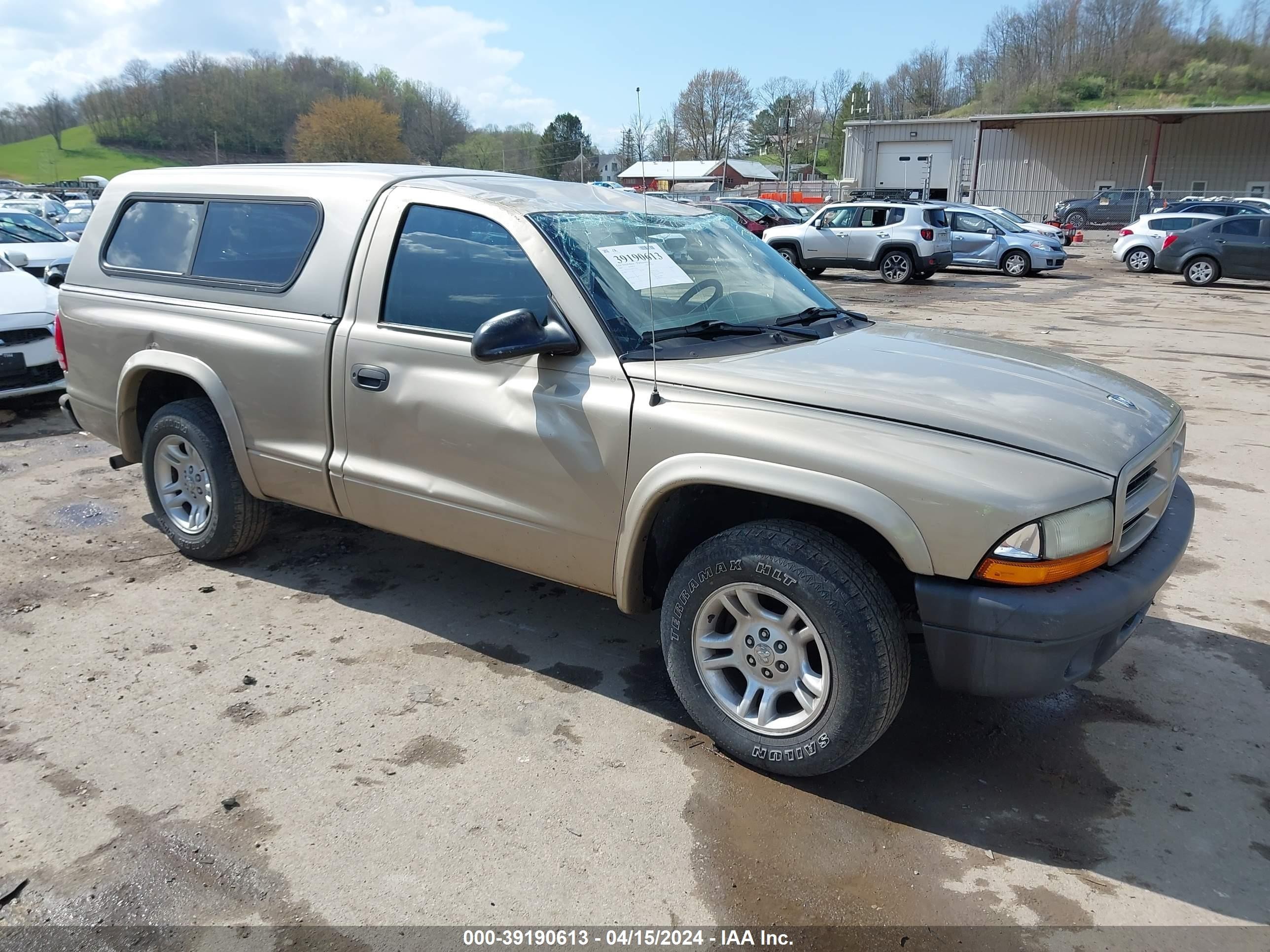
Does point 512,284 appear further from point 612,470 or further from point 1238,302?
point 1238,302

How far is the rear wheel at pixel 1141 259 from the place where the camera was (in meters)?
23.7

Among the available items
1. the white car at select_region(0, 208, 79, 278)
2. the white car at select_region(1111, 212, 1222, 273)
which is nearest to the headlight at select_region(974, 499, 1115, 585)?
the white car at select_region(0, 208, 79, 278)

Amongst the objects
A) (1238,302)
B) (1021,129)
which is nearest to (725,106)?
(1021,129)

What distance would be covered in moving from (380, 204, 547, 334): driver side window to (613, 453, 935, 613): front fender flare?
31.8 inches

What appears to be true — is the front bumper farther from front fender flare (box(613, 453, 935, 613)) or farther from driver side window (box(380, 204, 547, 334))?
driver side window (box(380, 204, 547, 334))

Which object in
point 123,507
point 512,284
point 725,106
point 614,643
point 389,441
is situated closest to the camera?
point 512,284

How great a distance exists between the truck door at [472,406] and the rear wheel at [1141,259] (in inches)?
967

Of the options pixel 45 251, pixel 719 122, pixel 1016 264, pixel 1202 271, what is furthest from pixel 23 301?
pixel 719 122

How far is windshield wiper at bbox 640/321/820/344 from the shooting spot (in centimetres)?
333

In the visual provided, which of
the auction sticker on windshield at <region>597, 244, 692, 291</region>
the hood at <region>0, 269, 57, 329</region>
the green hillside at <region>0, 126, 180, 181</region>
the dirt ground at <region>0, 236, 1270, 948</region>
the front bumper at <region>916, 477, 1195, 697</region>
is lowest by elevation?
the dirt ground at <region>0, 236, 1270, 948</region>

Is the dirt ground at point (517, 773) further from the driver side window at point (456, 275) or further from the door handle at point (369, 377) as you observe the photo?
the driver side window at point (456, 275)

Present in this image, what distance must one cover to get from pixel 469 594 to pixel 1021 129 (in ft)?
186

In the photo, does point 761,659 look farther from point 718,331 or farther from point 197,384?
point 197,384

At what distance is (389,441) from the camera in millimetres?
3699
